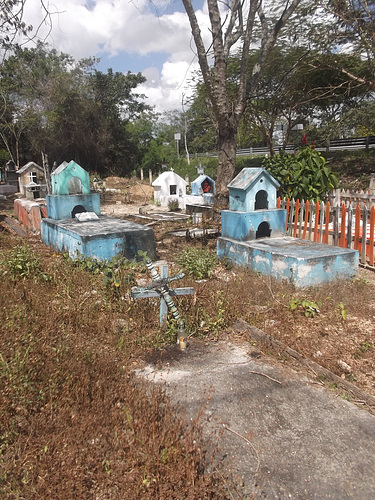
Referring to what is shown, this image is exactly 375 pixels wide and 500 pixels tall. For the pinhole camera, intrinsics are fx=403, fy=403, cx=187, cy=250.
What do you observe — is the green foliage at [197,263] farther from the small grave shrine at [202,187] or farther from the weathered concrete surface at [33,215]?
the small grave shrine at [202,187]

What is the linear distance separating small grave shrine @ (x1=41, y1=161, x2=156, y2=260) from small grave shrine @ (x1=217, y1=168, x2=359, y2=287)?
1654mm

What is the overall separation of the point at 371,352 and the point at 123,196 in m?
20.6

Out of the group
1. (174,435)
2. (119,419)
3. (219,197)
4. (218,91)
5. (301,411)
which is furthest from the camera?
(219,197)

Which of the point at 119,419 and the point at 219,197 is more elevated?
the point at 219,197

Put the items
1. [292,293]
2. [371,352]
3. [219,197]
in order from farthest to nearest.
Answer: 1. [219,197]
2. [292,293]
3. [371,352]

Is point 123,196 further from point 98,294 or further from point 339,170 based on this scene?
point 98,294

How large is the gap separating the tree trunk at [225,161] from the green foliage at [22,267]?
6.81 meters

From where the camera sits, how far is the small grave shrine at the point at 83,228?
7.23 metres

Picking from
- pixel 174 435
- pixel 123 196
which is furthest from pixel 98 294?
pixel 123 196

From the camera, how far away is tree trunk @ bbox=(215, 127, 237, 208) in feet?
37.1

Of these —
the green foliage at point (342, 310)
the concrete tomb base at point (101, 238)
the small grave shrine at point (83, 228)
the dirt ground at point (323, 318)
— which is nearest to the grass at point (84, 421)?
the dirt ground at point (323, 318)

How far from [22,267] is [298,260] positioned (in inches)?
161

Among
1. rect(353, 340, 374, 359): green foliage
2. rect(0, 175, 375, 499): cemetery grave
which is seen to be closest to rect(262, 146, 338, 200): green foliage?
rect(0, 175, 375, 499): cemetery grave

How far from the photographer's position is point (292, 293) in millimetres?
5828
